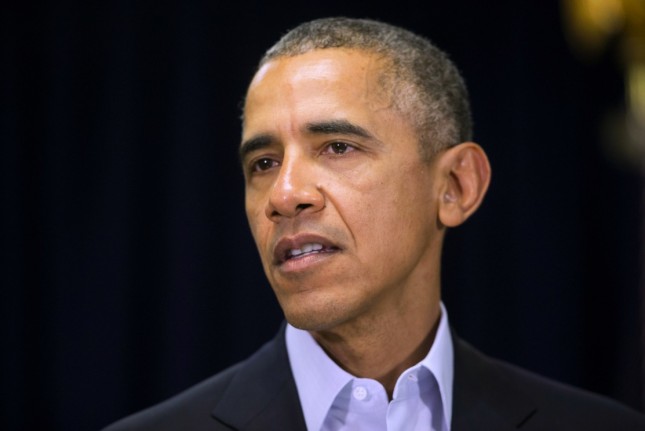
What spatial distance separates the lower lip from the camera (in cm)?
172

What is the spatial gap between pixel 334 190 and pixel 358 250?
0.45 feet

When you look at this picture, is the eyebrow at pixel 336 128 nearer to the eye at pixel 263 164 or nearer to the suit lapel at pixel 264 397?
the eye at pixel 263 164

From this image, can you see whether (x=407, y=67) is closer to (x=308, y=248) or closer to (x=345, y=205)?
(x=345, y=205)

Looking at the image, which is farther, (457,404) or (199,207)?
(199,207)

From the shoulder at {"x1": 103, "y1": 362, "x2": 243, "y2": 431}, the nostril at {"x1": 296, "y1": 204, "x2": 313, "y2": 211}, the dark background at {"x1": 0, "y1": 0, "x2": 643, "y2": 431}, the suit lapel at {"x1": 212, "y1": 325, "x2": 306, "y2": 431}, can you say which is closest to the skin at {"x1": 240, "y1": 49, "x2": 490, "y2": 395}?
the nostril at {"x1": 296, "y1": 204, "x2": 313, "y2": 211}

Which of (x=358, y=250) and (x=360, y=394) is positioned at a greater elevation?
(x=358, y=250)

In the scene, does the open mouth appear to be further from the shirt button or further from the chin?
the shirt button

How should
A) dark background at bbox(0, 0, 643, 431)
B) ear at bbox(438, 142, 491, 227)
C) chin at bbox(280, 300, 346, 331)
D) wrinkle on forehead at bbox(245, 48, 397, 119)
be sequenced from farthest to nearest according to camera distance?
dark background at bbox(0, 0, 643, 431), ear at bbox(438, 142, 491, 227), wrinkle on forehead at bbox(245, 48, 397, 119), chin at bbox(280, 300, 346, 331)

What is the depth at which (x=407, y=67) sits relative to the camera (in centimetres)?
193

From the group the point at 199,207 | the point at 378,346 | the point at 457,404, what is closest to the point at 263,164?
the point at 378,346

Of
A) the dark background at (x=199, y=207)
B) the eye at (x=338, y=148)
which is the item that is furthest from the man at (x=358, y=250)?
the dark background at (x=199, y=207)

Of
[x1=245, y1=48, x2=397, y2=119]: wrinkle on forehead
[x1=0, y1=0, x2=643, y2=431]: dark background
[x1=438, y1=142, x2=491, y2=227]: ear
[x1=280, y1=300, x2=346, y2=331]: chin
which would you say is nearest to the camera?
[x1=280, y1=300, x2=346, y2=331]: chin

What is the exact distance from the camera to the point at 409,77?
6.31ft

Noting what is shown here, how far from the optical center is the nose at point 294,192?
5.62 feet
